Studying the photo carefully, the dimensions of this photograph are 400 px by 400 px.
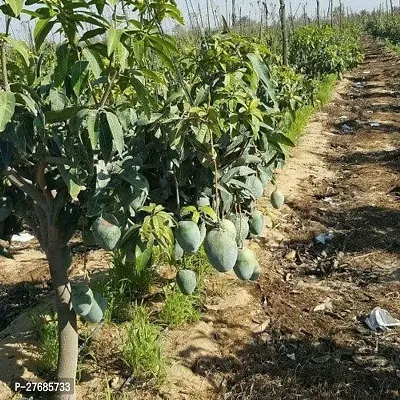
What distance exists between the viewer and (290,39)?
41.9 ft

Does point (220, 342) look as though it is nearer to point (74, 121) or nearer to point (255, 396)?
point (255, 396)

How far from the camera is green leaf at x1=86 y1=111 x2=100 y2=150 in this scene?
135 cm

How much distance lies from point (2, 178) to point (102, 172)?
→ 1.71ft

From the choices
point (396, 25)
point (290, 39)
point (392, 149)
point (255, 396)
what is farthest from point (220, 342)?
point (396, 25)

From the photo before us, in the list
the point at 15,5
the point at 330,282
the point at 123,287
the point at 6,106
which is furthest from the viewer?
the point at 330,282

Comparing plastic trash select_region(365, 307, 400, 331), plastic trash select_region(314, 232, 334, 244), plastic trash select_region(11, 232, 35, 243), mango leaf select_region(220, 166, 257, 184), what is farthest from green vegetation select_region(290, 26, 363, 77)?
mango leaf select_region(220, 166, 257, 184)

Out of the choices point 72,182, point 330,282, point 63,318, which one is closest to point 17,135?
point 72,182

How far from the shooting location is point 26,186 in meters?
1.70

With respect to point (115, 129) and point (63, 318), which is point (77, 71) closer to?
point (115, 129)

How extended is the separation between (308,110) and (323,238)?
13.9 feet

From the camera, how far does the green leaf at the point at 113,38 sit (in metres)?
1.28

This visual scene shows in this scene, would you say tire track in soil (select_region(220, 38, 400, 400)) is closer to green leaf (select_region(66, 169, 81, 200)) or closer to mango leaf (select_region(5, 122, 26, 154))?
green leaf (select_region(66, 169, 81, 200))

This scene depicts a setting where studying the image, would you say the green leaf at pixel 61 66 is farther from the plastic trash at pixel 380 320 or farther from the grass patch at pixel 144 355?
the plastic trash at pixel 380 320

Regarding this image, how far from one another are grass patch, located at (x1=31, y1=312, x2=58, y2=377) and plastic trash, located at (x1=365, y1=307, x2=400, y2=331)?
1.59m
